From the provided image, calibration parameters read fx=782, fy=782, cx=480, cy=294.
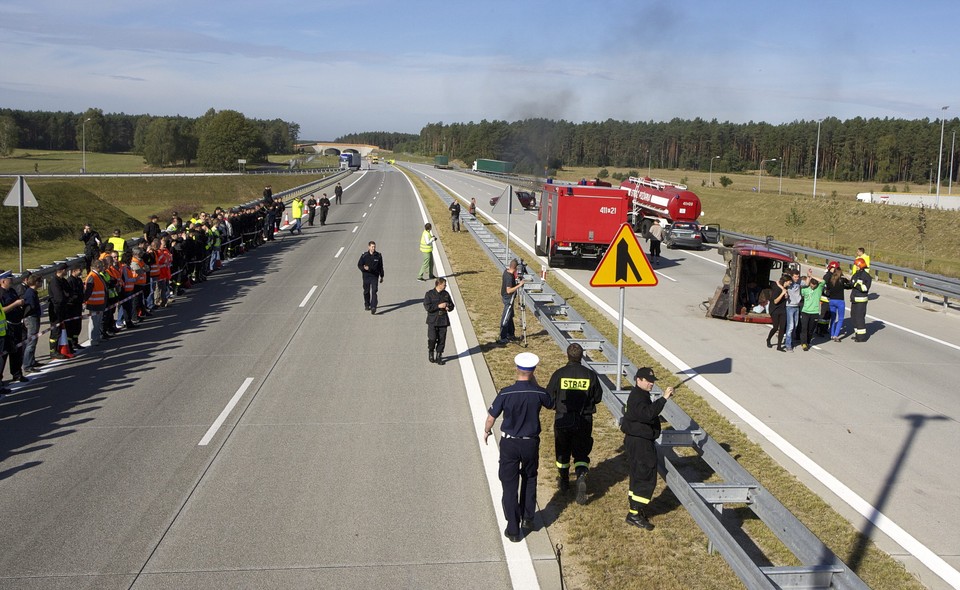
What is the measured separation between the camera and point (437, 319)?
13125 millimetres

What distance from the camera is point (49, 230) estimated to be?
122 ft

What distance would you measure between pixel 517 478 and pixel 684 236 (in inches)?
1185

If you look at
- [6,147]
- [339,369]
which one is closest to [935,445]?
[339,369]

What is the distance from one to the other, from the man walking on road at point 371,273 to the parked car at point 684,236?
20508mm

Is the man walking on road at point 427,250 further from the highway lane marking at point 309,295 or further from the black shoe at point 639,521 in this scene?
the black shoe at point 639,521

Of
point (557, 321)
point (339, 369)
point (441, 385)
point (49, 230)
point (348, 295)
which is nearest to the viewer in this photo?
point (441, 385)

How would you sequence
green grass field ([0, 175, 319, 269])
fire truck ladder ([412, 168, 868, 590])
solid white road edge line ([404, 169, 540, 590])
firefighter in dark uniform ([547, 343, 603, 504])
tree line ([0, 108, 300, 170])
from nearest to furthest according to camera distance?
fire truck ladder ([412, 168, 868, 590])
solid white road edge line ([404, 169, 540, 590])
firefighter in dark uniform ([547, 343, 603, 504])
green grass field ([0, 175, 319, 269])
tree line ([0, 108, 300, 170])

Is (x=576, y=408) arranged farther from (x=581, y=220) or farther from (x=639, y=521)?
(x=581, y=220)

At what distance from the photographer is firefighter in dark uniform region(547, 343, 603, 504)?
7746 mm

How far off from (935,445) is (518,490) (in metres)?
6.38

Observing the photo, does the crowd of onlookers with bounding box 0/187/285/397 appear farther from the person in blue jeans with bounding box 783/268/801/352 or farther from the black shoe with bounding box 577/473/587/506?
the person in blue jeans with bounding box 783/268/801/352

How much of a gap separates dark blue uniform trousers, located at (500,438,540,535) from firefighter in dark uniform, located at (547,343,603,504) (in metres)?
0.81

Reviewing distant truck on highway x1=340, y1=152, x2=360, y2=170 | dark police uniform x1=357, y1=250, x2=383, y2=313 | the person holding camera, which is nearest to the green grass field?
dark police uniform x1=357, y1=250, x2=383, y2=313

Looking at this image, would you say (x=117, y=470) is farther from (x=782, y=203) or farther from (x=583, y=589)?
(x=782, y=203)
